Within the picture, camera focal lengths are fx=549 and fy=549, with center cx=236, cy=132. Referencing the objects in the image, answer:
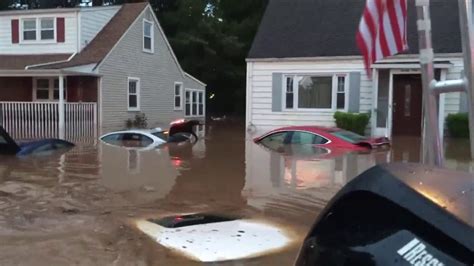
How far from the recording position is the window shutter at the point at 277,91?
863 inches

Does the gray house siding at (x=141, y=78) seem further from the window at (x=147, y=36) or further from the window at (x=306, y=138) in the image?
the window at (x=306, y=138)

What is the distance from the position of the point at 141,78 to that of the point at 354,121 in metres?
12.9

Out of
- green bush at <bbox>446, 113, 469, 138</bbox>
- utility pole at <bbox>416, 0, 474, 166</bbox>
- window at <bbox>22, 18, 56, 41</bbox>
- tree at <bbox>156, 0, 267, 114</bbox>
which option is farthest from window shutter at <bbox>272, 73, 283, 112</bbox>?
utility pole at <bbox>416, 0, 474, 166</bbox>

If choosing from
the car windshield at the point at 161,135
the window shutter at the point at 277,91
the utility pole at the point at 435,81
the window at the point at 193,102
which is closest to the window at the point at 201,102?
the window at the point at 193,102

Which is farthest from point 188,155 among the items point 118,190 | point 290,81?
point 290,81

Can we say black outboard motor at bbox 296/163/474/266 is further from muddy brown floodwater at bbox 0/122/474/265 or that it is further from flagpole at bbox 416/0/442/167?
muddy brown floodwater at bbox 0/122/474/265

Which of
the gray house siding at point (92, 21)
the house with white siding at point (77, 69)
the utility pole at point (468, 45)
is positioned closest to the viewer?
the utility pole at point (468, 45)

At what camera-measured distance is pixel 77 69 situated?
23.4 metres

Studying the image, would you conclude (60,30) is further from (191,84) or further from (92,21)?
(191,84)

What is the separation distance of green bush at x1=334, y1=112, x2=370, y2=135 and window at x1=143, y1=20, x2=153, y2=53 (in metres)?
12.8

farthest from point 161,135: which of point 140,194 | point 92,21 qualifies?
point 92,21

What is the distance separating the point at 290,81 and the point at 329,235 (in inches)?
790

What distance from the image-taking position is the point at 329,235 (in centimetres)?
217

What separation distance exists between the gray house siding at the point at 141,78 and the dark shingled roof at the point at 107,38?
0.26m
